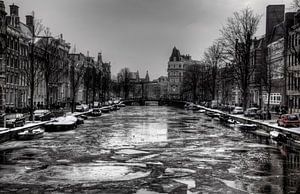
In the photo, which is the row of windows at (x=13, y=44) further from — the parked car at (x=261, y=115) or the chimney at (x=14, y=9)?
the parked car at (x=261, y=115)

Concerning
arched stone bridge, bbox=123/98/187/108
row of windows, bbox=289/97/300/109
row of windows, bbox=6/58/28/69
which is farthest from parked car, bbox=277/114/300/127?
arched stone bridge, bbox=123/98/187/108

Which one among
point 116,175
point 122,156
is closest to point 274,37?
point 122,156

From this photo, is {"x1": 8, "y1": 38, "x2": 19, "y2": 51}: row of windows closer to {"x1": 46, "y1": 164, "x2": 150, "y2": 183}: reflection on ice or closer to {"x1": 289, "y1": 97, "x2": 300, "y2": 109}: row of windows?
{"x1": 289, "y1": 97, "x2": 300, "y2": 109}: row of windows

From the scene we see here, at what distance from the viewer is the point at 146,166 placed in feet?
80.2

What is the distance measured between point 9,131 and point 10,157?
450 inches

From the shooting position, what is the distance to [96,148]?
3247 cm

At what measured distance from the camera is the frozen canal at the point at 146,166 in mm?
19031

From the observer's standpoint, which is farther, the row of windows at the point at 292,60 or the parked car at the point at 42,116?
the row of windows at the point at 292,60

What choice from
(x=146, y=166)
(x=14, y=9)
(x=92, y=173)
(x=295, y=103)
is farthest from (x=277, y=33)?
(x=92, y=173)

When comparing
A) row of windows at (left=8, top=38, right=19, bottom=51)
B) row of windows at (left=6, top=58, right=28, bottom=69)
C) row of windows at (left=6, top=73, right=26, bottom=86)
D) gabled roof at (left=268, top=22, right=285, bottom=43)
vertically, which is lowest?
row of windows at (left=6, top=73, right=26, bottom=86)

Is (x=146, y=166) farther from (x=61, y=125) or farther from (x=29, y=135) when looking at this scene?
(x=61, y=125)

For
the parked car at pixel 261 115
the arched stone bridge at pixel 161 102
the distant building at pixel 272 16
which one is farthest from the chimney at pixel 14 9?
the arched stone bridge at pixel 161 102

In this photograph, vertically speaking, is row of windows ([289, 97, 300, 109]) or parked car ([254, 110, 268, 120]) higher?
row of windows ([289, 97, 300, 109])

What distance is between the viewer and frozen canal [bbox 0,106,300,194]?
1903 cm
